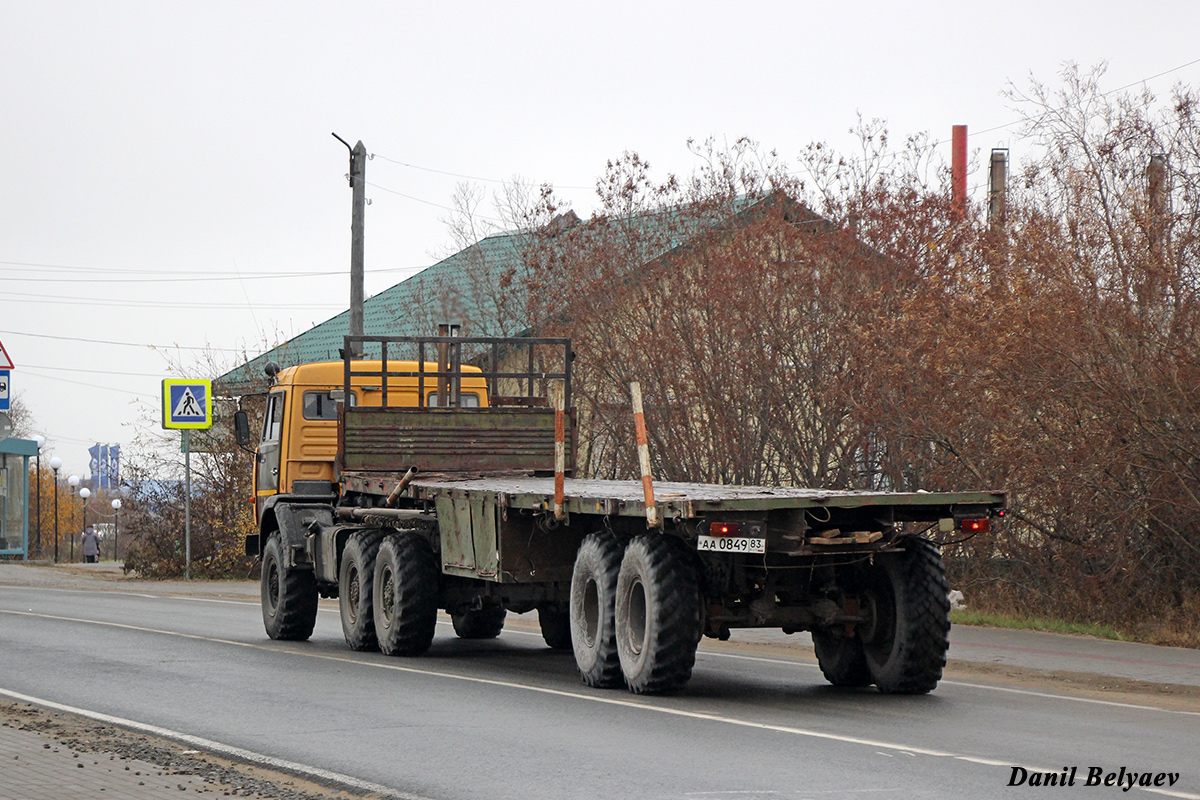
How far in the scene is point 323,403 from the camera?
62.6ft

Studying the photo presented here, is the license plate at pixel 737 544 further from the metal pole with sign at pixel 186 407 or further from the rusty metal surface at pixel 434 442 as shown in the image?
the metal pole with sign at pixel 186 407

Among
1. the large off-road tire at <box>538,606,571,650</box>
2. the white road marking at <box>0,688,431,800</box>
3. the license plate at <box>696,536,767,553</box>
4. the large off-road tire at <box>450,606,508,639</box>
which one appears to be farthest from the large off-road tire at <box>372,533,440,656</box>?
the license plate at <box>696,536,767,553</box>

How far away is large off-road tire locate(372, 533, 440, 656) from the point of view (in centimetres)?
1573

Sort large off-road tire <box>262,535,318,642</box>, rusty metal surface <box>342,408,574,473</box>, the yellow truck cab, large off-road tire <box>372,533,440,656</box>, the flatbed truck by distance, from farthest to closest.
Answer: the yellow truck cab, large off-road tire <box>262,535,318,642</box>, rusty metal surface <box>342,408,574,473</box>, large off-road tire <box>372,533,440,656</box>, the flatbed truck

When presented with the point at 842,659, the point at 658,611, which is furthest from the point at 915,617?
the point at 658,611

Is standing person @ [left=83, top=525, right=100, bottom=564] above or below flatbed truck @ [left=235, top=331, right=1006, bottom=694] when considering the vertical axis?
below

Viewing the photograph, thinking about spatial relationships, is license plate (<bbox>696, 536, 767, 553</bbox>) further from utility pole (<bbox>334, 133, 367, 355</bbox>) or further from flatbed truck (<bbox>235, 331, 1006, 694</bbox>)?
utility pole (<bbox>334, 133, 367, 355</bbox>)

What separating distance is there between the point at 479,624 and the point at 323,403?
10.6ft

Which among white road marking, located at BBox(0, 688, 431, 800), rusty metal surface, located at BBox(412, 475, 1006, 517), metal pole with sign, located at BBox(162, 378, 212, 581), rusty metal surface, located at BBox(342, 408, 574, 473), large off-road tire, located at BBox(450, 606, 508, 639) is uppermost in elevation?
metal pole with sign, located at BBox(162, 378, 212, 581)

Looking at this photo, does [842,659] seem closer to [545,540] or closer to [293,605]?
[545,540]

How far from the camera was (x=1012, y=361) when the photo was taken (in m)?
17.6

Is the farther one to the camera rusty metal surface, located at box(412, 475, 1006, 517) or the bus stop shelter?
the bus stop shelter

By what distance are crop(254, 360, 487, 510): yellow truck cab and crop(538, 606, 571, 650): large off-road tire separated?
115 inches

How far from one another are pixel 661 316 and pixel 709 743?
14.2 metres
